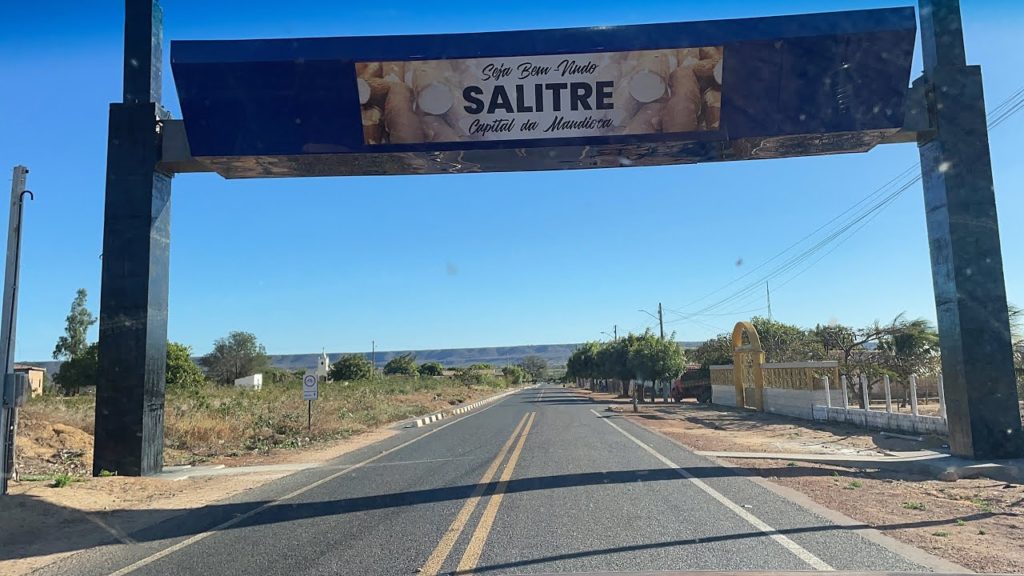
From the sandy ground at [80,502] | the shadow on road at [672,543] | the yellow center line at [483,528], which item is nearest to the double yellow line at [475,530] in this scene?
the yellow center line at [483,528]

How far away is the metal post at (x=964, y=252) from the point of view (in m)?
12.0

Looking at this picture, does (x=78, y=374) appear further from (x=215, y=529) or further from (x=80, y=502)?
(x=215, y=529)

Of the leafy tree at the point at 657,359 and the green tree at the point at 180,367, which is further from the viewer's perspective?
the green tree at the point at 180,367

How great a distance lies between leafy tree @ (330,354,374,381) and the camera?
87606 millimetres

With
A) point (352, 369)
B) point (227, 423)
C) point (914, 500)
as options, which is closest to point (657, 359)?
point (227, 423)

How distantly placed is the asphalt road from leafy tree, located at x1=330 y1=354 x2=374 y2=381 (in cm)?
7654

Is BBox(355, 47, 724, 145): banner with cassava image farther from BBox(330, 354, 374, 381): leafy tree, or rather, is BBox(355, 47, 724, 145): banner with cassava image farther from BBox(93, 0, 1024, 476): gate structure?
BBox(330, 354, 374, 381): leafy tree

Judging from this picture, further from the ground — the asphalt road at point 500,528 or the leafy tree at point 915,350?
the leafy tree at point 915,350

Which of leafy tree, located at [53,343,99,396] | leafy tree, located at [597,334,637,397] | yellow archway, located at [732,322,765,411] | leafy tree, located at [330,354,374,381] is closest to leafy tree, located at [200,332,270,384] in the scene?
leafy tree, located at [330,354,374,381]

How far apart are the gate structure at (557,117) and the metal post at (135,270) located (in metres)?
0.04

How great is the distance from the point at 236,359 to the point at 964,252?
103905mm

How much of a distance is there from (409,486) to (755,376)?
83.7 ft

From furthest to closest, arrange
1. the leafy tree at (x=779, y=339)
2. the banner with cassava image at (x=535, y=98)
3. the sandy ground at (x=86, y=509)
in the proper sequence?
1. the leafy tree at (x=779, y=339)
2. the banner with cassava image at (x=535, y=98)
3. the sandy ground at (x=86, y=509)

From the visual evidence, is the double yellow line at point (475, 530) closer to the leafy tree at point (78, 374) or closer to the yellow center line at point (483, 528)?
the yellow center line at point (483, 528)
